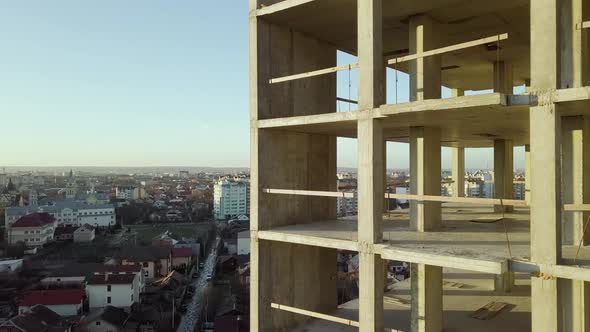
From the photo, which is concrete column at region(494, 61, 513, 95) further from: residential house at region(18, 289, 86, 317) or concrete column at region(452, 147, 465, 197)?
residential house at region(18, 289, 86, 317)

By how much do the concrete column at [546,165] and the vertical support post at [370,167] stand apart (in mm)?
2049

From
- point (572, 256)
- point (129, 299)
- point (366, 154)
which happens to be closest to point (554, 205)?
point (572, 256)

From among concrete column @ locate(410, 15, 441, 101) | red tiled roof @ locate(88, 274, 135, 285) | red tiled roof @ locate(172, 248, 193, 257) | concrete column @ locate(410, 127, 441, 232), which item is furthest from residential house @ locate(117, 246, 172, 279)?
concrete column @ locate(410, 15, 441, 101)

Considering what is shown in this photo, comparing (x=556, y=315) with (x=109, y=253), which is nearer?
(x=556, y=315)

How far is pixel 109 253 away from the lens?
7344cm

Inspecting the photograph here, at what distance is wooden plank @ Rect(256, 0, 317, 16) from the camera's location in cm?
711

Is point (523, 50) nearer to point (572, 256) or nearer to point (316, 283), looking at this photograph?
point (572, 256)

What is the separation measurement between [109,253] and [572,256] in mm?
77955

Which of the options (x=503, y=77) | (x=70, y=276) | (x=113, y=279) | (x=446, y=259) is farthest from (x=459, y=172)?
(x=70, y=276)

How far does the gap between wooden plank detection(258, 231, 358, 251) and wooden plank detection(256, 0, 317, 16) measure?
383 centimetres

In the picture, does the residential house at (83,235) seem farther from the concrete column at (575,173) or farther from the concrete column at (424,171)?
the concrete column at (575,173)

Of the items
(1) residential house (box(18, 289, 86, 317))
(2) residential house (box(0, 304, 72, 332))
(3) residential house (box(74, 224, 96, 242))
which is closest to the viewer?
(2) residential house (box(0, 304, 72, 332))

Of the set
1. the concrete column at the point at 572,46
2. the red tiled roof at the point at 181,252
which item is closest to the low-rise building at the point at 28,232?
the red tiled roof at the point at 181,252

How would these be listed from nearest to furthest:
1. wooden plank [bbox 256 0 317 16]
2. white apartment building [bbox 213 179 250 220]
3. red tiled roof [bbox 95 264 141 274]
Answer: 1. wooden plank [bbox 256 0 317 16]
2. red tiled roof [bbox 95 264 141 274]
3. white apartment building [bbox 213 179 250 220]
